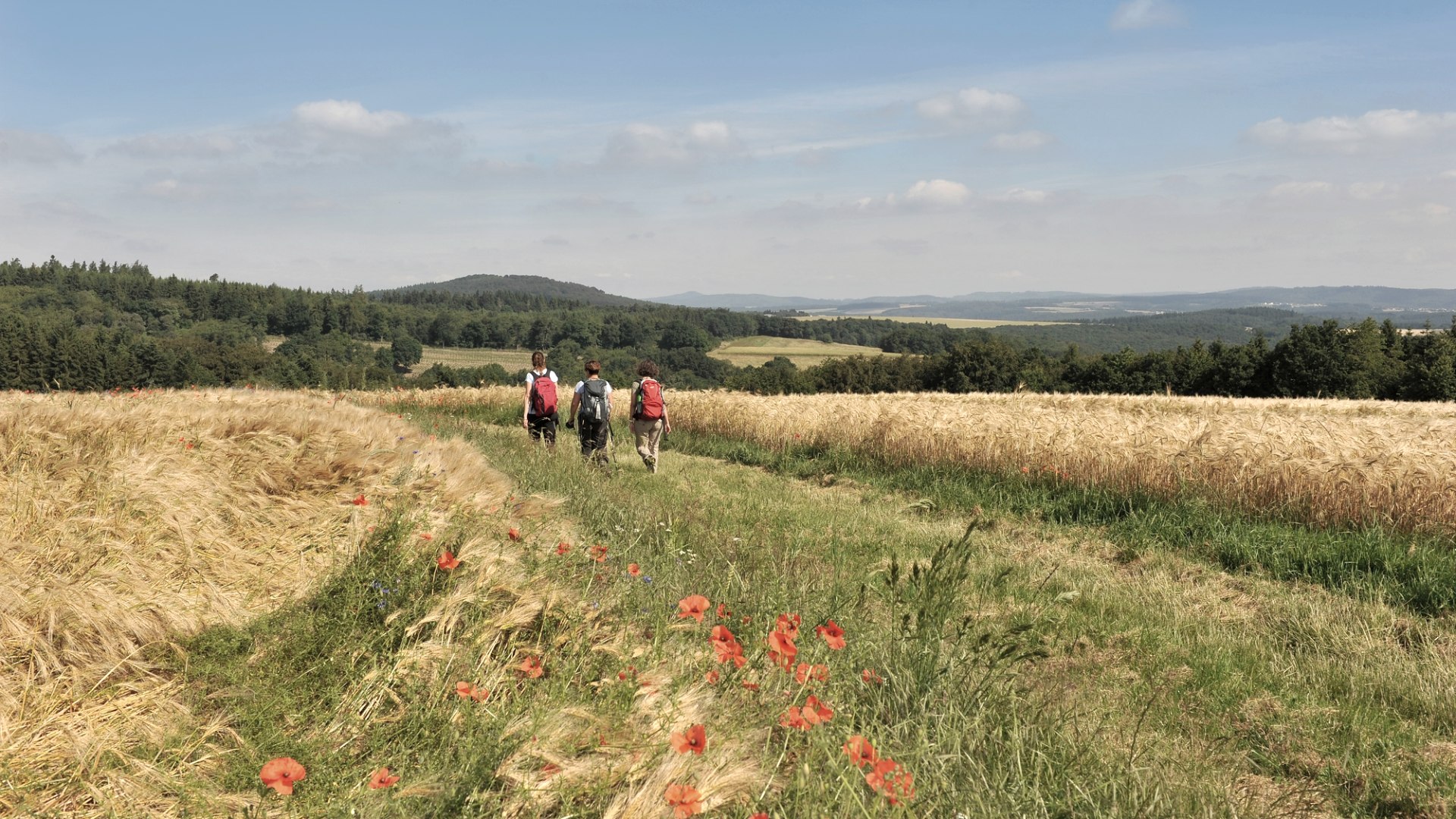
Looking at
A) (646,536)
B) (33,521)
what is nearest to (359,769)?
(33,521)

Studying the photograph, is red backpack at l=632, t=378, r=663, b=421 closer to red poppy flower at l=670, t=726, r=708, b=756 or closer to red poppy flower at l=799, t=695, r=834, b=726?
red poppy flower at l=799, t=695, r=834, b=726

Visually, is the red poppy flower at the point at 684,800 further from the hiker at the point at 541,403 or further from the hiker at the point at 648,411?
the hiker at the point at 541,403

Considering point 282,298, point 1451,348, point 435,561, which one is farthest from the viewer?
point 282,298

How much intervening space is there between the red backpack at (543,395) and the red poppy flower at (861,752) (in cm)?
1080

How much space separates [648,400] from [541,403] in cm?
193

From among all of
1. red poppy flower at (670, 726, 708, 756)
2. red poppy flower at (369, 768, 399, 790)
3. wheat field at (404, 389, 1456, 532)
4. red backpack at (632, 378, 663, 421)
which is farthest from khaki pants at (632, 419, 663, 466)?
red poppy flower at (369, 768, 399, 790)

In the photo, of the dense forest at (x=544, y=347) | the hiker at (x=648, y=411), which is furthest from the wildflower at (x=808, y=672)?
the dense forest at (x=544, y=347)

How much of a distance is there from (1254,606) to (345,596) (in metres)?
7.95

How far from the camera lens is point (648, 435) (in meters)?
12.6

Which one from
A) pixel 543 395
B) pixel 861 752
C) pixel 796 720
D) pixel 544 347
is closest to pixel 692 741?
pixel 796 720

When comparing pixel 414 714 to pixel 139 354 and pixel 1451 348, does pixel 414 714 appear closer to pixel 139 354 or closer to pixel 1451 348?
pixel 139 354

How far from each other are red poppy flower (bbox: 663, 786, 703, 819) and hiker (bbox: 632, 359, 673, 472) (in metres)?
Result: 9.70

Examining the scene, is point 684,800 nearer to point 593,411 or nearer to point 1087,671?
point 1087,671

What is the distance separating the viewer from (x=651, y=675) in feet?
10.2
